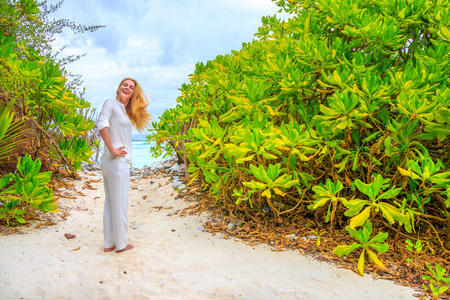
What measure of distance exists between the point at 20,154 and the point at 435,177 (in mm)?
5174

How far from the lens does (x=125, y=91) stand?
3.52 meters

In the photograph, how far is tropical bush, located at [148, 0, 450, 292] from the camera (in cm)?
267

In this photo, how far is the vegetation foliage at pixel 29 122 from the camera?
12.1ft

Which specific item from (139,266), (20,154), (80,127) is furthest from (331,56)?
(20,154)

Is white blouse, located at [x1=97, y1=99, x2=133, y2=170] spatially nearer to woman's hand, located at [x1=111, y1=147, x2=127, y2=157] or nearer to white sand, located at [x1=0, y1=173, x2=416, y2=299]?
woman's hand, located at [x1=111, y1=147, x2=127, y2=157]

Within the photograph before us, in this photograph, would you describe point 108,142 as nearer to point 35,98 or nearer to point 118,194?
point 118,194

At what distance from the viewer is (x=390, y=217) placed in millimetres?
2477

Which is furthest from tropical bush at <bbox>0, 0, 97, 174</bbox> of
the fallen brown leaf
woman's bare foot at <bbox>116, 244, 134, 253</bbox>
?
woman's bare foot at <bbox>116, 244, 134, 253</bbox>

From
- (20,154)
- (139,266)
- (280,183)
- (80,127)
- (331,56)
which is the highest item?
(331,56)

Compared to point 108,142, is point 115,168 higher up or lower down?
lower down

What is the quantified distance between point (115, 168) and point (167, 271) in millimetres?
1130

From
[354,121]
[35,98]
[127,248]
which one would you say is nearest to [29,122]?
[35,98]

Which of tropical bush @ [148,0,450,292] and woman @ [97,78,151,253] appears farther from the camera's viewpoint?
woman @ [97,78,151,253]

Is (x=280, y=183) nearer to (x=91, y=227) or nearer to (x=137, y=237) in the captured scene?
(x=137, y=237)
